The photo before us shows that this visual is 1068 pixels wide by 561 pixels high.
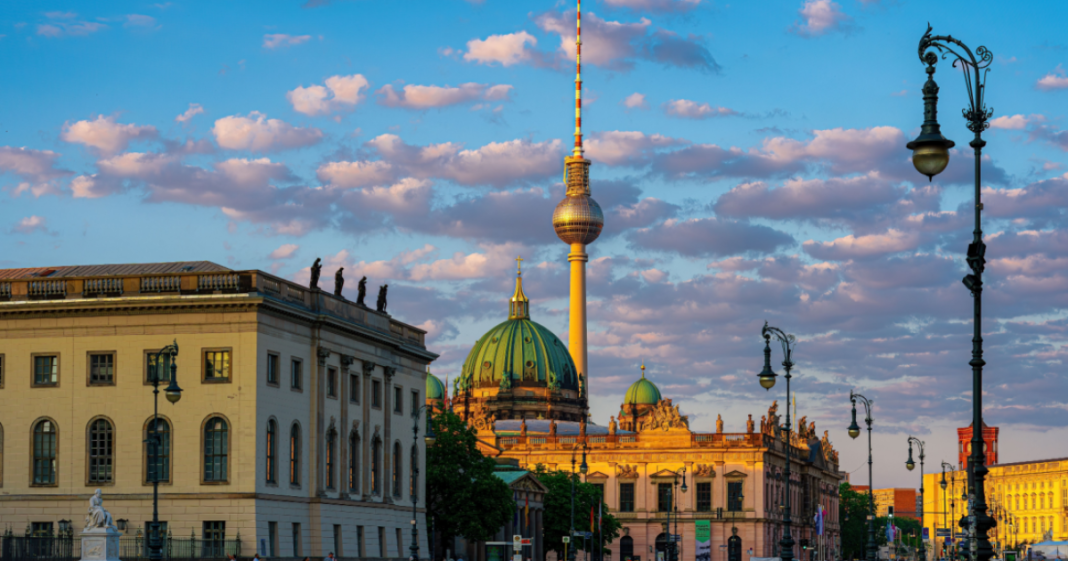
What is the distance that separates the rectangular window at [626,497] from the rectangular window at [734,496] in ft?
33.5

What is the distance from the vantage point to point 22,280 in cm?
7231

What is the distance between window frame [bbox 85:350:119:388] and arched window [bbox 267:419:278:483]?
744 centimetres

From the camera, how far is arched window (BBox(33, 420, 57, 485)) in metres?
70.7

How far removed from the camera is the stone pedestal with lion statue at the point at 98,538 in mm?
56344

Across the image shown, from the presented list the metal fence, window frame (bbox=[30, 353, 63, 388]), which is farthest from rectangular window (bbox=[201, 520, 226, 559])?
window frame (bbox=[30, 353, 63, 388])

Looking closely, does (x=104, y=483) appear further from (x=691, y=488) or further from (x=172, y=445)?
(x=691, y=488)

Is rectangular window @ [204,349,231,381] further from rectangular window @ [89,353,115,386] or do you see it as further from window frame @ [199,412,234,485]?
rectangular window @ [89,353,115,386]

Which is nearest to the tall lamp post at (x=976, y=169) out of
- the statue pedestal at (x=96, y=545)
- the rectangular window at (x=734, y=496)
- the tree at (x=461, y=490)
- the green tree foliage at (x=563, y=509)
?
the statue pedestal at (x=96, y=545)

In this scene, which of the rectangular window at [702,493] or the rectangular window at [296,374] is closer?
the rectangular window at [296,374]

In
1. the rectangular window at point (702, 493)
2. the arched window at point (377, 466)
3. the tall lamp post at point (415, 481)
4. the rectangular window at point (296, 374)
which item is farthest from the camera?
the rectangular window at point (702, 493)

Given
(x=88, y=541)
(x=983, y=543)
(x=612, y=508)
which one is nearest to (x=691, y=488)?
(x=612, y=508)

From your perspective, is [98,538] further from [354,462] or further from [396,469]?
[396,469]

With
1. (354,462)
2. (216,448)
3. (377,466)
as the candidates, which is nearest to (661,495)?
(377,466)

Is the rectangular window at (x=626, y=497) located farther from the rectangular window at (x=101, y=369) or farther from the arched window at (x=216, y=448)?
the rectangular window at (x=101, y=369)
